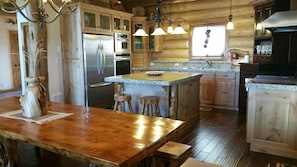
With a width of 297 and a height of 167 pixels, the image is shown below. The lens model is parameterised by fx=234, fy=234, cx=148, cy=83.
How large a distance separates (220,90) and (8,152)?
4.47 metres

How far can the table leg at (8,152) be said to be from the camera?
224cm

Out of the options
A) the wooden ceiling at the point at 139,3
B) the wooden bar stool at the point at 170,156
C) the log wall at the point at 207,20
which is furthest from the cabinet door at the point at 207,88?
the wooden bar stool at the point at 170,156

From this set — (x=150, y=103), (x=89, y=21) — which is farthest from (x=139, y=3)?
(x=150, y=103)

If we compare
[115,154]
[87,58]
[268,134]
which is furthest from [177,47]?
[115,154]

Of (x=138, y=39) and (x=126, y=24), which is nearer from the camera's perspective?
(x=126, y=24)

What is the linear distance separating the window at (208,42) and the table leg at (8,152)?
16.2ft

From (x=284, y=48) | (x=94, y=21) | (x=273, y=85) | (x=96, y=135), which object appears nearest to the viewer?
(x=96, y=135)

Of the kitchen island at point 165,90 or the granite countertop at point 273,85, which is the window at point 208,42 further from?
the granite countertop at point 273,85

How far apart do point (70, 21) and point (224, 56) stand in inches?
147

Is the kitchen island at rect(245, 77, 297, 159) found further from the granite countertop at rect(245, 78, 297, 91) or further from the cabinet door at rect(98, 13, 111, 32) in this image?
the cabinet door at rect(98, 13, 111, 32)

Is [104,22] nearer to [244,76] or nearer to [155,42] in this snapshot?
[155,42]

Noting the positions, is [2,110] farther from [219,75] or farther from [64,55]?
[219,75]

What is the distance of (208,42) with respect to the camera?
20.1ft

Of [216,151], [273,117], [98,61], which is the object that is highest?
[98,61]
